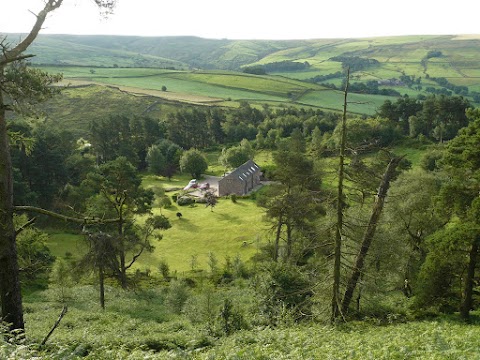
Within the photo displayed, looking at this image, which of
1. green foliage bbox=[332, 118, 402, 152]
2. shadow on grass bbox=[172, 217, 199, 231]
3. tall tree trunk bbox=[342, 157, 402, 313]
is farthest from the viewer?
green foliage bbox=[332, 118, 402, 152]

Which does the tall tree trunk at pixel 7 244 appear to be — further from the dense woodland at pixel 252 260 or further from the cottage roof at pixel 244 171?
the cottage roof at pixel 244 171

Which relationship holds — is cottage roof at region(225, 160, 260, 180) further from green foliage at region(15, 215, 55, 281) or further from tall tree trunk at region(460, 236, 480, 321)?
tall tree trunk at region(460, 236, 480, 321)

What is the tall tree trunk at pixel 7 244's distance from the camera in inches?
368

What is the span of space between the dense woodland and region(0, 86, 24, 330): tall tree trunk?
0.09 feet

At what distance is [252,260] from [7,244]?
3411 centimetres

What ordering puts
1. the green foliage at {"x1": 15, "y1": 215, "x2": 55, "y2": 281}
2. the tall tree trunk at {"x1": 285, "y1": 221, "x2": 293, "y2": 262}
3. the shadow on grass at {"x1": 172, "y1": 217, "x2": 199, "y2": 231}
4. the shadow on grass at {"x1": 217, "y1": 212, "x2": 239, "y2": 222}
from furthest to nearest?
1. the shadow on grass at {"x1": 217, "y1": 212, "x2": 239, "y2": 222}
2. the shadow on grass at {"x1": 172, "y1": 217, "x2": 199, "y2": 231}
3. the tall tree trunk at {"x1": 285, "y1": 221, "x2": 293, "y2": 262}
4. the green foliage at {"x1": 15, "y1": 215, "x2": 55, "y2": 281}

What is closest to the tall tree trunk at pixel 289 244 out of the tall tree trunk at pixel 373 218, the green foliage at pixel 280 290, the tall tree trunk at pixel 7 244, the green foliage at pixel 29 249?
the green foliage at pixel 280 290

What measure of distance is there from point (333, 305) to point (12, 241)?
1147cm

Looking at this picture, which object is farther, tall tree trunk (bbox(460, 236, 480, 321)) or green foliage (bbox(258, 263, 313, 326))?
green foliage (bbox(258, 263, 313, 326))

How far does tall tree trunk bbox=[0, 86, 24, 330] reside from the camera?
9336mm

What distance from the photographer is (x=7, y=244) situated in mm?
9461

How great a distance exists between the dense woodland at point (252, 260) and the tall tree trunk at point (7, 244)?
3 cm

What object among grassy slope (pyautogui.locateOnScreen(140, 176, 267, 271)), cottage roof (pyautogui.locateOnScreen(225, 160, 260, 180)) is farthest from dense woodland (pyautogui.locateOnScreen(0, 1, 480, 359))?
cottage roof (pyautogui.locateOnScreen(225, 160, 260, 180))

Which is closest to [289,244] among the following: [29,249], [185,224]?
[185,224]
